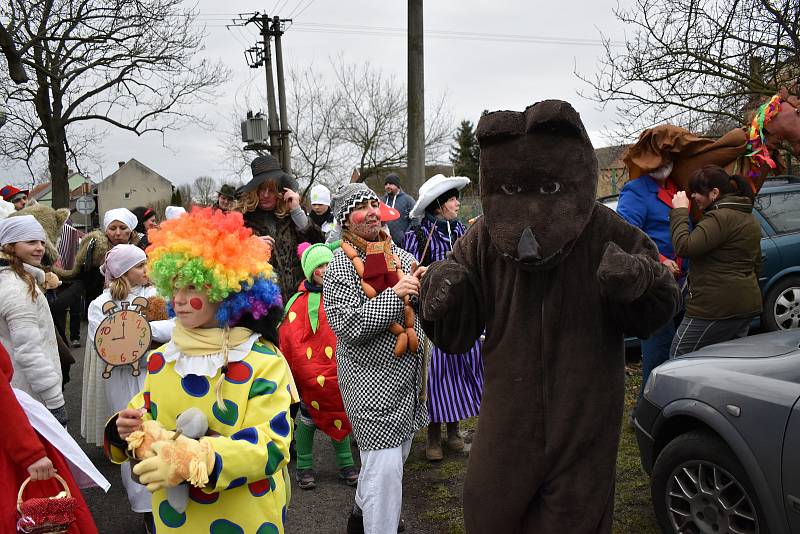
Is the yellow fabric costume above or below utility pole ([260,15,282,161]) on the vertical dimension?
below

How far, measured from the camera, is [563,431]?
7.25ft

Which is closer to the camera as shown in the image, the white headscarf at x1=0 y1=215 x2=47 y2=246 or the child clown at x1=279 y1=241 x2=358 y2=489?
the white headscarf at x1=0 y1=215 x2=47 y2=246

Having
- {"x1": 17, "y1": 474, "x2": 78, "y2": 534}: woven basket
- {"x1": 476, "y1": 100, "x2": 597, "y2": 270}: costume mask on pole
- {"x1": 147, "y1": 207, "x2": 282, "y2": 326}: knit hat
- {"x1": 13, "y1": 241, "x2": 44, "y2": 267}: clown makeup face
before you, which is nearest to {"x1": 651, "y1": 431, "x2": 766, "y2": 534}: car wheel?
Answer: {"x1": 476, "y1": 100, "x2": 597, "y2": 270}: costume mask on pole

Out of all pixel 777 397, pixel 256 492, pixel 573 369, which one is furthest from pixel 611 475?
pixel 256 492

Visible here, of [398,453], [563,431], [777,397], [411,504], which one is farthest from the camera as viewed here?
[411,504]

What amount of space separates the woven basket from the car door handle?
9.28 feet

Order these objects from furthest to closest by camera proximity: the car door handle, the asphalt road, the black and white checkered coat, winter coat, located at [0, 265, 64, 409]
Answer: the asphalt road, winter coat, located at [0, 265, 64, 409], the black and white checkered coat, the car door handle

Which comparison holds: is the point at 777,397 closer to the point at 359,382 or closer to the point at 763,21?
the point at 359,382

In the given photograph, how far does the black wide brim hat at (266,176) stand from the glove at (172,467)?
3.17 m

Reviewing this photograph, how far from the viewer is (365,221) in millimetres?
3564

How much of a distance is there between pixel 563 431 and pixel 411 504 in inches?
94.9

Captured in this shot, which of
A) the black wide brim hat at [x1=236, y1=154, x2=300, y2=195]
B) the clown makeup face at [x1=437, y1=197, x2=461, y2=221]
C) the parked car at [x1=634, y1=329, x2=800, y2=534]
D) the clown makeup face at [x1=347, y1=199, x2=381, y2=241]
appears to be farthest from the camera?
the clown makeup face at [x1=437, y1=197, x2=461, y2=221]

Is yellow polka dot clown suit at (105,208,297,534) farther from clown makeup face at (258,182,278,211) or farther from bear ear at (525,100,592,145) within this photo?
clown makeup face at (258,182,278,211)

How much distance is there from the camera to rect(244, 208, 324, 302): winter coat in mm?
5094
